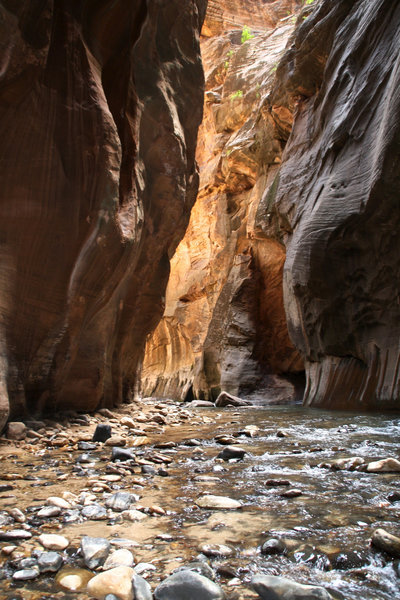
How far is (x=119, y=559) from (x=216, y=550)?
354mm

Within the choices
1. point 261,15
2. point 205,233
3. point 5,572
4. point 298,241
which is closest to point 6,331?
point 5,572

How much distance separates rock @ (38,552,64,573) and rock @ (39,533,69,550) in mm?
64

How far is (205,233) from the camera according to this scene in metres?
24.5

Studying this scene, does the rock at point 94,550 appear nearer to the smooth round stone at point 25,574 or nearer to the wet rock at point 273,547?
the smooth round stone at point 25,574

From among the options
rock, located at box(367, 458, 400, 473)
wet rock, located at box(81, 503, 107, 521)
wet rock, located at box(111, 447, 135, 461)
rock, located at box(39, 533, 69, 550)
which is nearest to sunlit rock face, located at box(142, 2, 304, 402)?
wet rock, located at box(111, 447, 135, 461)

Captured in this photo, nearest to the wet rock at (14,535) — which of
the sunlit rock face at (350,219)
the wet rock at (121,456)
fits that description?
the wet rock at (121,456)

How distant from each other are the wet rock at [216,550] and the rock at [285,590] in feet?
0.80

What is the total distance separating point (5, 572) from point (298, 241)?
956 cm

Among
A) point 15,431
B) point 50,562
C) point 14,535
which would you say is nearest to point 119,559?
point 50,562

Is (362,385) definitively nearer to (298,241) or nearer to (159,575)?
(298,241)

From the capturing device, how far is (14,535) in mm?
1579

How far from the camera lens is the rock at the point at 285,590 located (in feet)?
3.74

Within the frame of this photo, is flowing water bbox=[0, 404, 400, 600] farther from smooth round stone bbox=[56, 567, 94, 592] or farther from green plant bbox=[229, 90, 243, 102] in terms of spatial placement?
green plant bbox=[229, 90, 243, 102]

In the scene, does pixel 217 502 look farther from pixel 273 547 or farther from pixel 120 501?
pixel 273 547
